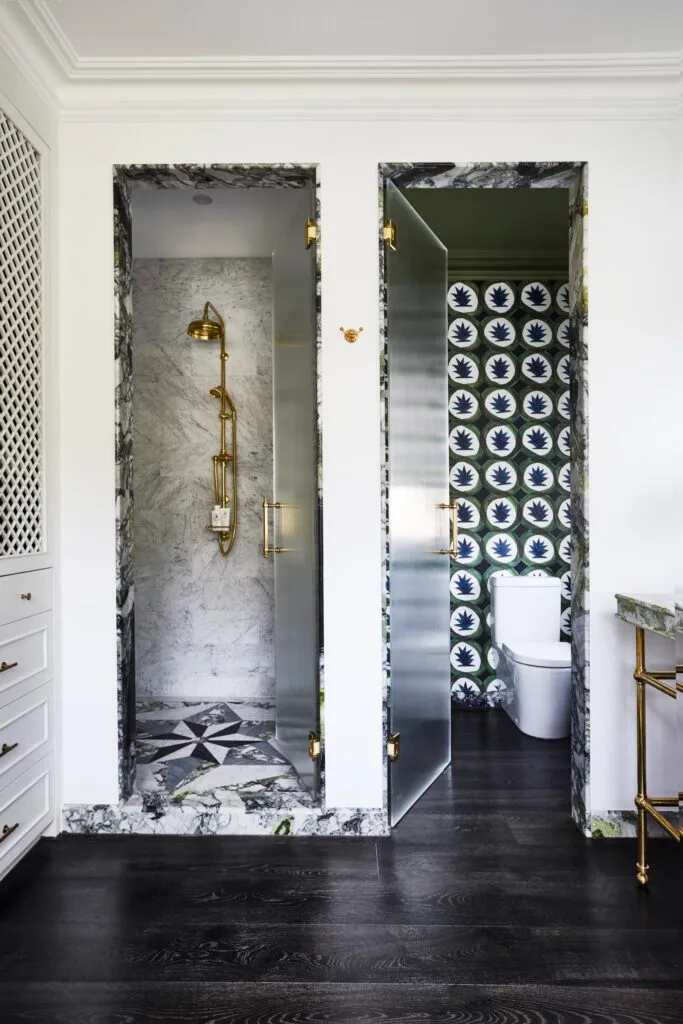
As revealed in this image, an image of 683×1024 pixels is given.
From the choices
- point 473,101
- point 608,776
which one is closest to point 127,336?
point 473,101

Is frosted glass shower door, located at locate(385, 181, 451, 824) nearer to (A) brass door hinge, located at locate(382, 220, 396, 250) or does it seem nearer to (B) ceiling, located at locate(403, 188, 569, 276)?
(A) brass door hinge, located at locate(382, 220, 396, 250)

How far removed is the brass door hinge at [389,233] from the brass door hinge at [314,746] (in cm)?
178

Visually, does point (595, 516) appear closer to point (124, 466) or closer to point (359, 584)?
point (359, 584)

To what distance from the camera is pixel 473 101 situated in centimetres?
225

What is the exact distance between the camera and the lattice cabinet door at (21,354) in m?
1.96

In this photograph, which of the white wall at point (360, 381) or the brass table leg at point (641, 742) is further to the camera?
the white wall at point (360, 381)

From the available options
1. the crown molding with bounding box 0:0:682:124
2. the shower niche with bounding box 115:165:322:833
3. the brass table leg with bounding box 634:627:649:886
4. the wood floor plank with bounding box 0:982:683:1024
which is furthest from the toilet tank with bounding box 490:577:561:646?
the crown molding with bounding box 0:0:682:124

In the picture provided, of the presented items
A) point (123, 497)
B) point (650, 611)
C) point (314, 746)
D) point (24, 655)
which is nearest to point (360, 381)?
point (123, 497)

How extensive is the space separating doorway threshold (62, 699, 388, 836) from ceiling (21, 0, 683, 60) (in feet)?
8.38

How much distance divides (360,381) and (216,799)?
158 cm

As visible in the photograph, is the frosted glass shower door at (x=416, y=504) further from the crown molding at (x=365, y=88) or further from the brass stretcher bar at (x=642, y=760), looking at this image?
the brass stretcher bar at (x=642, y=760)

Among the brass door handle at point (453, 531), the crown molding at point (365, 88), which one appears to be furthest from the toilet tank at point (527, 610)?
the crown molding at point (365, 88)

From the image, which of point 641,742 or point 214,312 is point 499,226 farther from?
point 641,742

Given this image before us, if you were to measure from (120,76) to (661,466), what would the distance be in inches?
90.9
